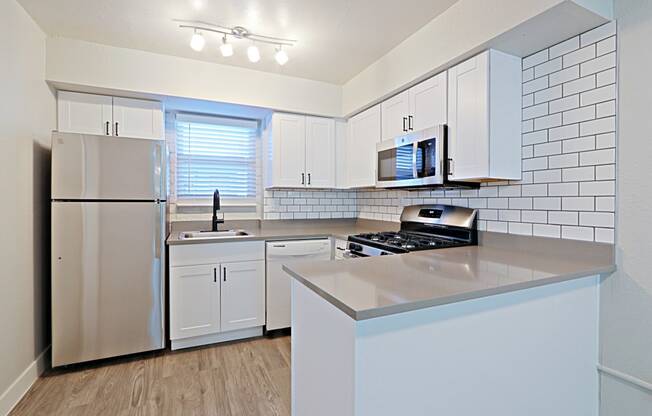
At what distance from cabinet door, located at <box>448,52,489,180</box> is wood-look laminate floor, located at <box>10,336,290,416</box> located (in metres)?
1.80

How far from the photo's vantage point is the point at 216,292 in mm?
2623

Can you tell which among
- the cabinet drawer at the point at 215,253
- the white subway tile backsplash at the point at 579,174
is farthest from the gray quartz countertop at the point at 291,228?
the white subway tile backsplash at the point at 579,174

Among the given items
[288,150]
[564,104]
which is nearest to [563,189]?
[564,104]

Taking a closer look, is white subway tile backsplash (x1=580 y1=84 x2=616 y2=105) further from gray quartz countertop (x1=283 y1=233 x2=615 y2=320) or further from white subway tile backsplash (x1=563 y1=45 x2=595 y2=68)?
gray quartz countertop (x1=283 y1=233 x2=615 y2=320)

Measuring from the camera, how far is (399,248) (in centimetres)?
200

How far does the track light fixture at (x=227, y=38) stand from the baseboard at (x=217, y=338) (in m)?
2.20

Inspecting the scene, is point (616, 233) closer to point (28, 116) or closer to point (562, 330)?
point (562, 330)

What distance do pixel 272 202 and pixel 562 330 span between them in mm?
2633

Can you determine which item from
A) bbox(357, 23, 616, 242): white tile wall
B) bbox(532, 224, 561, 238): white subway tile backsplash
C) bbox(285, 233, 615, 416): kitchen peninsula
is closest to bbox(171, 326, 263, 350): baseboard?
bbox(285, 233, 615, 416): kitchen peninsula

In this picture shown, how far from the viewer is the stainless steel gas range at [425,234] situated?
2.15 m

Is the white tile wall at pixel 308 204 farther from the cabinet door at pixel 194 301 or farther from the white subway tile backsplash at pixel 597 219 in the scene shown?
the white subway tile backsplash at pixel 597 219

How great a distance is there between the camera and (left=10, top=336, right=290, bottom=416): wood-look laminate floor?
184cm

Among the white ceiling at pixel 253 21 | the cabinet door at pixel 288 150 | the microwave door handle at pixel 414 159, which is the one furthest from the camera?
the cabinet door at pixel 288 150

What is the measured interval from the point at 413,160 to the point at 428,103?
0.40 m
